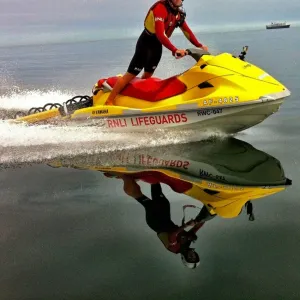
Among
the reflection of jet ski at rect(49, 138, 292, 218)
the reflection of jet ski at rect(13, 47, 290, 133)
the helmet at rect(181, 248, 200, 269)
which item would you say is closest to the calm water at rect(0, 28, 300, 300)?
the helmet at rect(181, 248, 200, 269)

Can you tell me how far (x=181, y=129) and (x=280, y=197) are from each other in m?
2.27

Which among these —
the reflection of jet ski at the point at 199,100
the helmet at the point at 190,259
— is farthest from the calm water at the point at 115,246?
the reflection of jet ski at the point at 199,100

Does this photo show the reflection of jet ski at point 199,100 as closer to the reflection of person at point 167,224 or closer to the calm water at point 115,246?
the calm water at point 115,246

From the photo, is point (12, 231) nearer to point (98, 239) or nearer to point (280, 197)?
point (98, 239)

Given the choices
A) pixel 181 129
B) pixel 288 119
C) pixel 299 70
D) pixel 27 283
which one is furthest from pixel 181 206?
pixel 299 70

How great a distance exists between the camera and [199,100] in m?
5.73

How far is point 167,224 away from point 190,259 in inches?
24.0

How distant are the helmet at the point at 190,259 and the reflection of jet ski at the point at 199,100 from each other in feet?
9.29

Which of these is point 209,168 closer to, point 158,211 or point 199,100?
point 199,100

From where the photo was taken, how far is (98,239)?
338 centimetres

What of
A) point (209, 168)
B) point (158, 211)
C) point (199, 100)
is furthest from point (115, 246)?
point (199, 100)

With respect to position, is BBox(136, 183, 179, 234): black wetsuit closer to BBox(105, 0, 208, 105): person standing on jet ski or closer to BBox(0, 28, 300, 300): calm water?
BBox(0, 28, 300, 300): calm water

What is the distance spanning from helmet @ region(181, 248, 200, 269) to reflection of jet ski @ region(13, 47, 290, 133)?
9.29ft

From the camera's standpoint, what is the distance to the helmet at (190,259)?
296 centimetres
